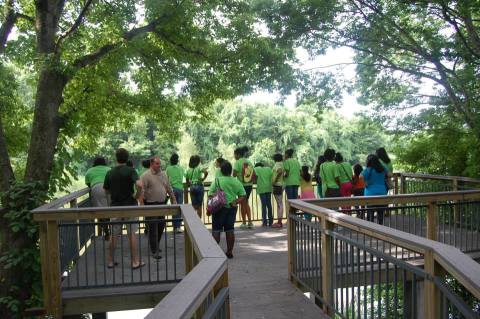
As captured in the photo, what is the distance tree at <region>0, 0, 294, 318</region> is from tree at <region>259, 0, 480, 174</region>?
980 millimetres

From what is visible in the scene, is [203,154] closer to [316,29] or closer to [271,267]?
[316,29]

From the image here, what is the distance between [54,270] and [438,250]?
188 inches

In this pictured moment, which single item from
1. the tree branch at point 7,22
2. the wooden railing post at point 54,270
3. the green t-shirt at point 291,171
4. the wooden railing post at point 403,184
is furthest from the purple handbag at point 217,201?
the tree branch at point 7,22

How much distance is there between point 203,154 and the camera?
5556cm

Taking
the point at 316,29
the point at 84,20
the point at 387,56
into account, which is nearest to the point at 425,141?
the point at 387,56

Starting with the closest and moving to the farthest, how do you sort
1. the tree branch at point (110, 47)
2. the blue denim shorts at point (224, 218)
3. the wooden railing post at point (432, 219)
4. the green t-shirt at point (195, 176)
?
the wooden railing post at point (432, 219) < the blue denim shorts at point (224, 218) < the tree branch at point (110, 47) < the green t-shirt at point (195, 176)

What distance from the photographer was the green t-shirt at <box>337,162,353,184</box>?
10023mm

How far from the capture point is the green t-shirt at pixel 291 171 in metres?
10.9

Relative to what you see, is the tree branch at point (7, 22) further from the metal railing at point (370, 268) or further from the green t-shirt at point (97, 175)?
the metal railing at point (370, 268)

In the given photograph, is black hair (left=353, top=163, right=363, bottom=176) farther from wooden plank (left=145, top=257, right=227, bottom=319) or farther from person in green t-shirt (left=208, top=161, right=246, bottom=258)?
wooden plank (left=145, top=257, right=227, bottom=319)

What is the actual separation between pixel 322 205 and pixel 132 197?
3083mm

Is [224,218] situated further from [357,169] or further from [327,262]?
[357,169]

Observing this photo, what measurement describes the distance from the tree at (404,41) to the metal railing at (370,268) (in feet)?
20.9

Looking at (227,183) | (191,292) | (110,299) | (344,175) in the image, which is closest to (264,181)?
(344,175)
